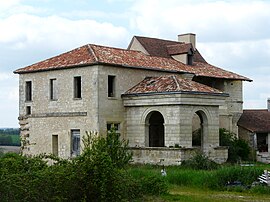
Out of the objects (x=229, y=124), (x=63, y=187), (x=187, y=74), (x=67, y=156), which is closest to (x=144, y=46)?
(x=187, y=74)

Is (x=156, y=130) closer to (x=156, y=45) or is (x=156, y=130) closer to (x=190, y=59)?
(x=190, y=59)

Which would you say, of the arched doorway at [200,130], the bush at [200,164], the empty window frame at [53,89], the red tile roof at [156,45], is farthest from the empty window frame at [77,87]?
the bush at [200,164]

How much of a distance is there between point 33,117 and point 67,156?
3995mm

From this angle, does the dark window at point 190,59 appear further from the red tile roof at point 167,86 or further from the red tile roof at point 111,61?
the red tile roof at point 167,86

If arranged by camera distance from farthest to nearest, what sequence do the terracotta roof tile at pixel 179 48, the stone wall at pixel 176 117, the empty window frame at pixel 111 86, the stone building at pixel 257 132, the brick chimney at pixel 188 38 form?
the brick chimney at pixel 188 38, the terracotta roof tile at pixel 179 48, the stone building at pixel 257 132, the empty window frame at pixel 111 86, the stone wall at pixel 176 117

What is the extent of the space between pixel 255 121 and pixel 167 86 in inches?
454

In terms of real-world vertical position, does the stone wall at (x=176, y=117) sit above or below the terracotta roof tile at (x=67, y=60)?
below

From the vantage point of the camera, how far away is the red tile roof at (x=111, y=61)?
35.8 m

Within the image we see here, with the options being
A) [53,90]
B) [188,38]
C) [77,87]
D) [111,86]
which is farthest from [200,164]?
[188,38]

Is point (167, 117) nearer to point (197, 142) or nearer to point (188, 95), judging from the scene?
point (188, 95)

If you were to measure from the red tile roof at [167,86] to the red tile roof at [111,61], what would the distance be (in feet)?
4.21

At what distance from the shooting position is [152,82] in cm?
3628

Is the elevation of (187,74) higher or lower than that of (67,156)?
higher

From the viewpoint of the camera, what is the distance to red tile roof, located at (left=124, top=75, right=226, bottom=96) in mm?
34062
